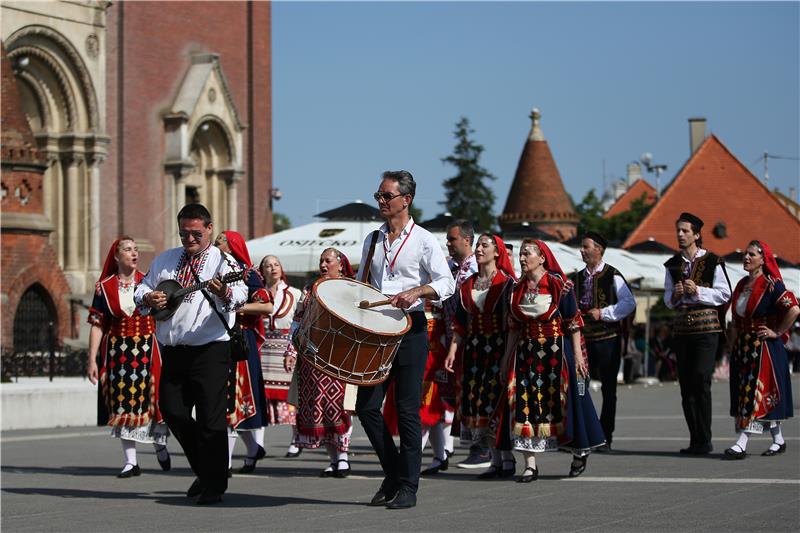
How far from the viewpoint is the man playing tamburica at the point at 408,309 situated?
29.9ft

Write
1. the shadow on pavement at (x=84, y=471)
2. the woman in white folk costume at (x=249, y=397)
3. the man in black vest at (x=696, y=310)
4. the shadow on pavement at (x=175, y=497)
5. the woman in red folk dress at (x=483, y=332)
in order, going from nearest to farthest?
the shadow on pavement at (x=175, y=497), the woman in red folk dress at (x=483, y=332), the woman in white folk costume at (x=249, y=397), the shadow on pavement at (x=84, y=471), the man in black vest at (x=696, y=310)

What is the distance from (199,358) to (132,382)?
9.09 feet

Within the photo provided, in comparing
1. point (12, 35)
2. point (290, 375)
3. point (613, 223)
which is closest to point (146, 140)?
point (12, 35)

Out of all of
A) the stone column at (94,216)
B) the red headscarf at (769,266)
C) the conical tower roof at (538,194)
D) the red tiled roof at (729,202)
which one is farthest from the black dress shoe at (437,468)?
the conical tower roof at (538,194)

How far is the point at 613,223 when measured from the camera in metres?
68.1

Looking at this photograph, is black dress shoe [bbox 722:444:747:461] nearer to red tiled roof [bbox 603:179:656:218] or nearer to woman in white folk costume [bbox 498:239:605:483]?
woman in white folk costume [bbox 498:239:605:483]

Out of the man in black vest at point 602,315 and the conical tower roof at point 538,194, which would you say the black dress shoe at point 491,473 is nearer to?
the man in black vest at point 602,315

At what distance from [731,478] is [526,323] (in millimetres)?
1914

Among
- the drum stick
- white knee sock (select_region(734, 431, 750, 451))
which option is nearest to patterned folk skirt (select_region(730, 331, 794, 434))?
white knee sock (select_region(734, 431, 750, 451))

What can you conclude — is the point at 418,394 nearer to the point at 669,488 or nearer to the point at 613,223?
the point at 669,488

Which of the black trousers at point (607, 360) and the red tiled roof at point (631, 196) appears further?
the red tiled roof at point (631, 196)

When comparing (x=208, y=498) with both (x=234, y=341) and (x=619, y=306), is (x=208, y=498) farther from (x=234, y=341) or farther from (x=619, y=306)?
(x=619, y=306)

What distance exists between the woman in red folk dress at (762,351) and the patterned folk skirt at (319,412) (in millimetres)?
3572

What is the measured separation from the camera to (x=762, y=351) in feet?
42.3
